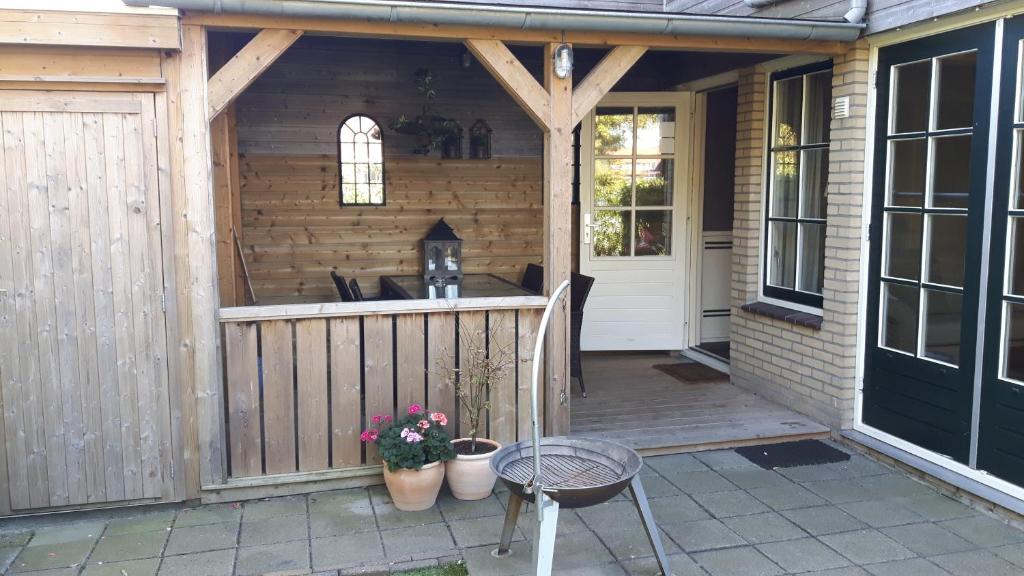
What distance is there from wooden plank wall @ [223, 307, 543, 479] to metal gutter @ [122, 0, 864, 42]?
142cm

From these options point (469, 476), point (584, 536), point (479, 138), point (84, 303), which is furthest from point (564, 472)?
point (479, 138)

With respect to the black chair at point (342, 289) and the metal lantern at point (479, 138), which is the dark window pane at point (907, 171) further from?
the black chair at point (342, 289)

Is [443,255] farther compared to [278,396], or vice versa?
[443,255]

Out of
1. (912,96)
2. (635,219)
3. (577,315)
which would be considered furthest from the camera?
(635,219)

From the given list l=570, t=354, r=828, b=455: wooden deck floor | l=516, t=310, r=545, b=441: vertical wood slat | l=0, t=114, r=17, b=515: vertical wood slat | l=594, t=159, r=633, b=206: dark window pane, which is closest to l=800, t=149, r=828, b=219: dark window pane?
l=570, t=354, r=828, b=455: wooden deck floor

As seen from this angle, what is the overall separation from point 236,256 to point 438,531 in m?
3.09

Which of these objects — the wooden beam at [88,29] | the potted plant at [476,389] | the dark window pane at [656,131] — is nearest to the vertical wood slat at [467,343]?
the potted plant at [476,389]

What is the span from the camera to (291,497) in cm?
402

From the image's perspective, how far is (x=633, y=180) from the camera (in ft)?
21.2

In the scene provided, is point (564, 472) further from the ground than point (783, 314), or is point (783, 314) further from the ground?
point (783, 314)

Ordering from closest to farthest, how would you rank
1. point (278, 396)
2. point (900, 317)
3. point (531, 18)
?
point (531, 18) → point (278, 396) → point (900, 317)

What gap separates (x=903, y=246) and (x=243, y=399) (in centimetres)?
348

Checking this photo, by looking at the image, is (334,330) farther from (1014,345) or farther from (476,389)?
(1014,345)

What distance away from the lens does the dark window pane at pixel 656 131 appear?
6.40m
